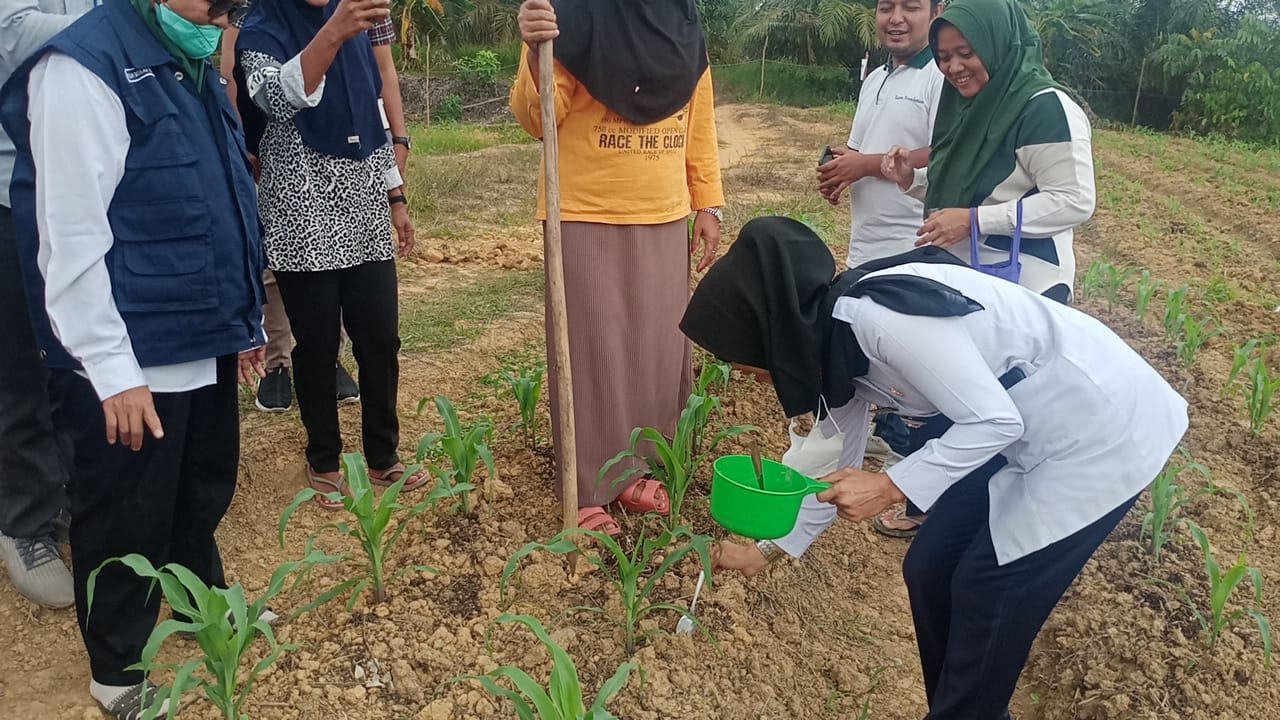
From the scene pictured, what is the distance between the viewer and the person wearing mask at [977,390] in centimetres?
160

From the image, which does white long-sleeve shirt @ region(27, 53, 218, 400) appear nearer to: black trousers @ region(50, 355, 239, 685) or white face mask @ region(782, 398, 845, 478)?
black trousers @ region(50, 355, 239, 685)

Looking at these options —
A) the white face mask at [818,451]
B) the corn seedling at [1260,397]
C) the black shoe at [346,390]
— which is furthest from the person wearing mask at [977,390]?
the black shoe at [346,390]

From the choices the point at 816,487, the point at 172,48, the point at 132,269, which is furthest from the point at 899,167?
the point at 132,269

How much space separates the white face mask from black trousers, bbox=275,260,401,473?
1.30 m

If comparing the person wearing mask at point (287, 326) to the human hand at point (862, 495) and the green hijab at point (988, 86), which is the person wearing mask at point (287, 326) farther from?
the human hand at point (862, 495)

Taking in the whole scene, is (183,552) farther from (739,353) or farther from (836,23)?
(836,23)

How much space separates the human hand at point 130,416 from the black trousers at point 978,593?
61.3 inches

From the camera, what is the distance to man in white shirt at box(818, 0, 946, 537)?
9.46ft

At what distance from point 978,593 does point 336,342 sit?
1.87 metres

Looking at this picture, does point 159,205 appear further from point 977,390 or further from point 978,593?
point 978,593

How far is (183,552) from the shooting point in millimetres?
2244

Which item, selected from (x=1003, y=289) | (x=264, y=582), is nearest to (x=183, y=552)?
(x=264, y=582)

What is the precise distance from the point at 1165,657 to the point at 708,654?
1.17m

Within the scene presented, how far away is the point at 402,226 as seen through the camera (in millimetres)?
2957
